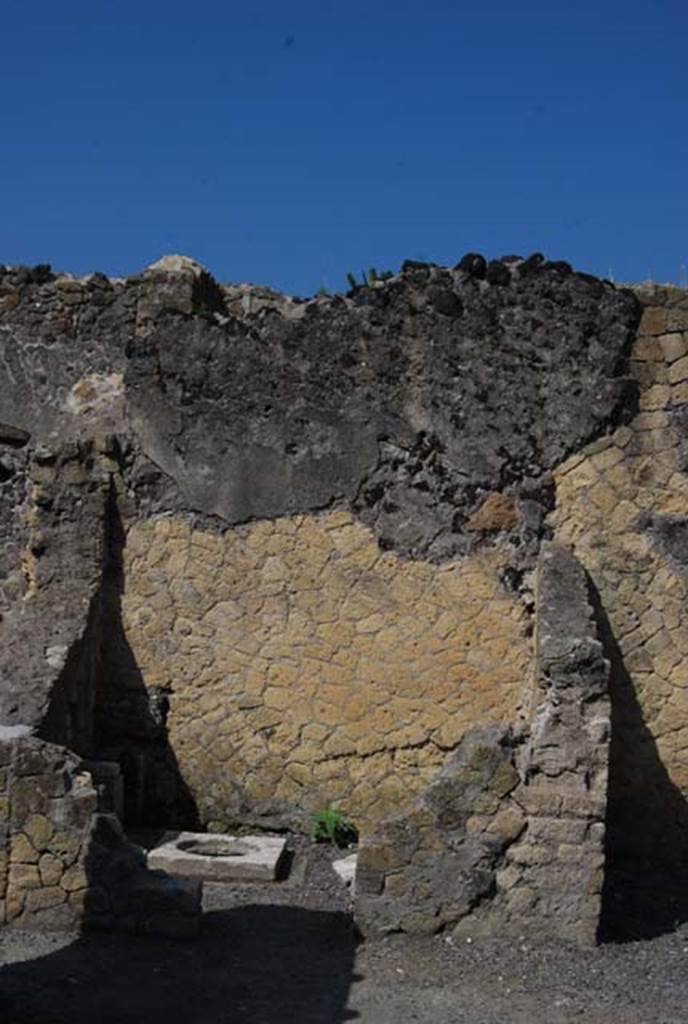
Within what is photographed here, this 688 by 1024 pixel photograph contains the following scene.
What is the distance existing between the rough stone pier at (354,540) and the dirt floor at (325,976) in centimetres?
133

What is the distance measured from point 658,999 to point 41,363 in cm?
534

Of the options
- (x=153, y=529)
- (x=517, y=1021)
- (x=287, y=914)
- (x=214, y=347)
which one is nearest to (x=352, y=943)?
(x=287, y=914)

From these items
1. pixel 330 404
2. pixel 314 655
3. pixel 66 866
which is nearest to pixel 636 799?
pixel 314 655

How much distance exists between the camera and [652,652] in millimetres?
8234

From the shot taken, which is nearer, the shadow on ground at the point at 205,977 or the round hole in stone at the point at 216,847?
the shadow on ground at the point at 205,977

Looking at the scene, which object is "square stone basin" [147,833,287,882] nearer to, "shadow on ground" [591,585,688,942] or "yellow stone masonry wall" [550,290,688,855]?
"shadow on ground" [591,585,688,942]

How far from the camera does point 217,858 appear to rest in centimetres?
777

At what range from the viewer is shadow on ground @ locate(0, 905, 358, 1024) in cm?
578

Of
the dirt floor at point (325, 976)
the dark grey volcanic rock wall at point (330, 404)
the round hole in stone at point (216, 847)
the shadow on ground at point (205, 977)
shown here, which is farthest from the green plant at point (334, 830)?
→ the dark grey volcanic rock wall at point (330, 404)

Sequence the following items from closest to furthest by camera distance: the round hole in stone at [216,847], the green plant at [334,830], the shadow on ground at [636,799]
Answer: the round hole in stone at [216,847] → the shadow on ground at [636,799] → the green plant at [334,830]

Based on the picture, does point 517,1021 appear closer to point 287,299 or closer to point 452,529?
point 452,529

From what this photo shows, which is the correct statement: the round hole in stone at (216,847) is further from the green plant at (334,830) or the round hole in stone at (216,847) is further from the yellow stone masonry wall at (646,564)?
the yellow stone masonry wall at (646,564)

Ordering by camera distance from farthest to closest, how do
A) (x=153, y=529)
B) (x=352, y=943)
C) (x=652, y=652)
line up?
(x=153, y=529) → (x=652, y=652) → (x=352, y=943)

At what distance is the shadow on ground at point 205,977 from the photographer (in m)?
5.78
